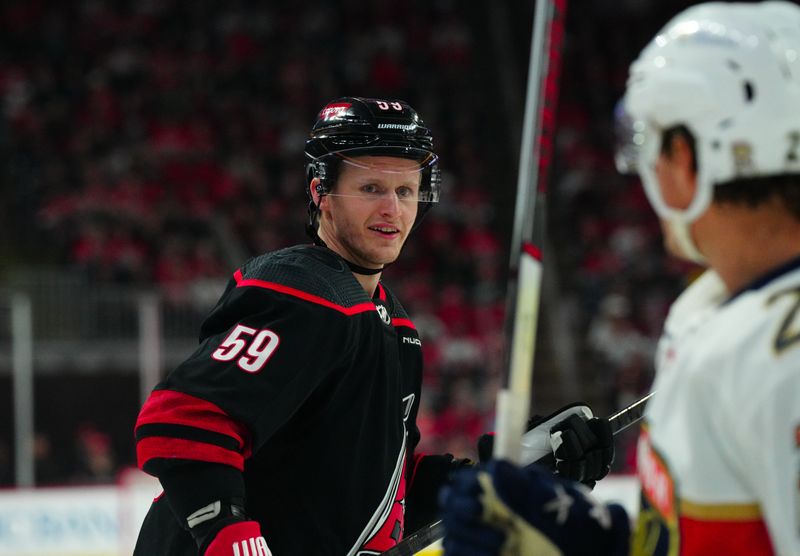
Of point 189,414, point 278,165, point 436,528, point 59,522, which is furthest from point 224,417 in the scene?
point 278,165

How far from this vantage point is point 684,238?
1229 mm

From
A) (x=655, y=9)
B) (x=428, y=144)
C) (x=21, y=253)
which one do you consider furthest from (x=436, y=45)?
(x=428, y=144)

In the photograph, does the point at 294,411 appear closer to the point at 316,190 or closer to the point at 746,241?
the point at 316,190

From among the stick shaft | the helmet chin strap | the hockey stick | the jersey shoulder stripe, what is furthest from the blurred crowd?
the helmet chin strap

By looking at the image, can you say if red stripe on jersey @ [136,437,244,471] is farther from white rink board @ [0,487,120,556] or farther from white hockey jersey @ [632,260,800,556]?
white rink board @ [0,487,120,556]

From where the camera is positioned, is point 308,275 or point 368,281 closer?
point 308,275

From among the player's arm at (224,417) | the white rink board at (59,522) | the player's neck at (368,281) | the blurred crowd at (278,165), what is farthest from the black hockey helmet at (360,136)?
the blurred crowd at (278,165)

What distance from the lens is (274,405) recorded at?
1974 millimetres

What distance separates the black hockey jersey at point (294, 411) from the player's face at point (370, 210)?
0.33 ft

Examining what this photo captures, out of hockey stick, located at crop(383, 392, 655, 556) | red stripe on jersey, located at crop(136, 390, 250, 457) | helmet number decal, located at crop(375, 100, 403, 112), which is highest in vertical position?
helmet number decal, located at crop(375, 100, 403, 112)

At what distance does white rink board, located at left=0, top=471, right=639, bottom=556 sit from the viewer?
6.33 meters

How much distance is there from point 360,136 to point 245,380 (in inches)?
21.4

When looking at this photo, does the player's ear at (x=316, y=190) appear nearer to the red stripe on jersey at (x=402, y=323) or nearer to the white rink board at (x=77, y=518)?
the red stripe on jersey at (x=402, y=323)

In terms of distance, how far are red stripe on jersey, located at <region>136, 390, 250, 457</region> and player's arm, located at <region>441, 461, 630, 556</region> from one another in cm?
71
